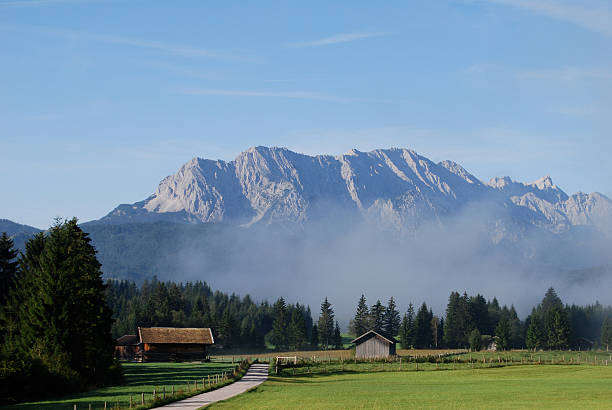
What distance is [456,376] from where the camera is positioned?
8538cm

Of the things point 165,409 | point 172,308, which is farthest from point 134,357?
point 165,409

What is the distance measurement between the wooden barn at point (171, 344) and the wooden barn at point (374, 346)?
96.8ft

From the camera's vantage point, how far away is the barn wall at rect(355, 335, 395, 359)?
135000mm

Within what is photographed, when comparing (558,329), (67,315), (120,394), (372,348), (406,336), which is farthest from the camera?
(406,336)

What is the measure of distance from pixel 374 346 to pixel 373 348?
0.42m

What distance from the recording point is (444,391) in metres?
61.6

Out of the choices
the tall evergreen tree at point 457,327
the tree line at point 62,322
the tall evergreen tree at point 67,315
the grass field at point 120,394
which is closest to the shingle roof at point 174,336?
the grass field at point 120,394

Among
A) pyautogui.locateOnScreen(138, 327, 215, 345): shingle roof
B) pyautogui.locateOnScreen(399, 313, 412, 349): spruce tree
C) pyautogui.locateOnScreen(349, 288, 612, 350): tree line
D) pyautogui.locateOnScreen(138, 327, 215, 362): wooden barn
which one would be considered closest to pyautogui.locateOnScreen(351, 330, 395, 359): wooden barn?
pyautogui.locateOnScreen(138, 327, 215, 345): shingle roof

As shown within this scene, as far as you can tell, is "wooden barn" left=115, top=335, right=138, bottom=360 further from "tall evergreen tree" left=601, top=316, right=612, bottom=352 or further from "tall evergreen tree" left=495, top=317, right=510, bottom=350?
"tall evergreen tree" left=601, top=316, right=612, bottom=352

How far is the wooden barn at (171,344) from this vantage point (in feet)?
404

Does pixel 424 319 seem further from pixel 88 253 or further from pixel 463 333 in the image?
pixel 88 253

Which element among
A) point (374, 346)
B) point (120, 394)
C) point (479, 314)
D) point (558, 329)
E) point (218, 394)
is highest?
point (479, 314)

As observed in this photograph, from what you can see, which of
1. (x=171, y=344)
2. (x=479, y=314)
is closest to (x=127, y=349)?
(x=171, y=344)

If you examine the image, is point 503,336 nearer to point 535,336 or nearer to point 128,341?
point 535,336
